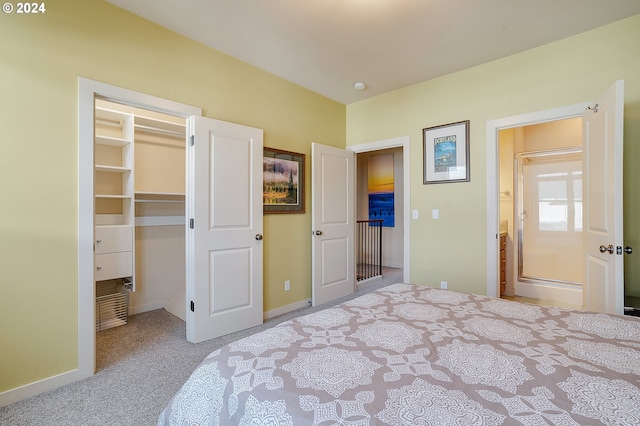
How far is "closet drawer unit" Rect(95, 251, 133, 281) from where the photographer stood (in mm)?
2787

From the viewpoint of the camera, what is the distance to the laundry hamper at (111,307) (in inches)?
113

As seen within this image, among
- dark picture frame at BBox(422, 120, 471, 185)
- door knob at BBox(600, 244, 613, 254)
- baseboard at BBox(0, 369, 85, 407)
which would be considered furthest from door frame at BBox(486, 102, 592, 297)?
baseboard at BBox(0, 369, 85, 407)

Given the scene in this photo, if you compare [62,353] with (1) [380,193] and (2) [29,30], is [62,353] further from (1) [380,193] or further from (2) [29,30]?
(1) [380,193]

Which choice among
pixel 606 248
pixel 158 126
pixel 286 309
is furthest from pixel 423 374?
pixel 158 126

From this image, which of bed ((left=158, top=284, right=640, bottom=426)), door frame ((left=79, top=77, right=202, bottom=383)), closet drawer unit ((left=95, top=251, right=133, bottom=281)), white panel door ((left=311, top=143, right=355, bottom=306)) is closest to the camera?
bed ((left=158, top=284, right=640, bottom=426))

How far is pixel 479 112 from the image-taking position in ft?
9.95

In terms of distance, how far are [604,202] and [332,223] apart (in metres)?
2.55

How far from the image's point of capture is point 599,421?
2.29ft

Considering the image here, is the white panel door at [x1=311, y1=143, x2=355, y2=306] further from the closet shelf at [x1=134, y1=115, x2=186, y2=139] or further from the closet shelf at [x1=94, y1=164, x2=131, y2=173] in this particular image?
the closet shelf at [x1=94, y1=164, x2=131, y2=173]

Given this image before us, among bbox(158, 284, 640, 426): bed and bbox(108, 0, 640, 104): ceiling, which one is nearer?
bbox(158, 284, 640, 426): bed

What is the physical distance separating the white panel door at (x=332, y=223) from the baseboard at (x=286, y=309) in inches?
4.8

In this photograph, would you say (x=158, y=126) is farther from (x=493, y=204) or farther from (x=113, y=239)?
(x=493, y=204)

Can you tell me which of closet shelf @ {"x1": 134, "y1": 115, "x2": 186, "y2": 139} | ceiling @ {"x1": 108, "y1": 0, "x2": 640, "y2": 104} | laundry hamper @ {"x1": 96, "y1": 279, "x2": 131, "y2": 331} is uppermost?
ceiling @ {"x1": 108, "y1": 0, "x2": 640, "y2": 104}

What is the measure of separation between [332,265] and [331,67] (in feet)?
7.71
